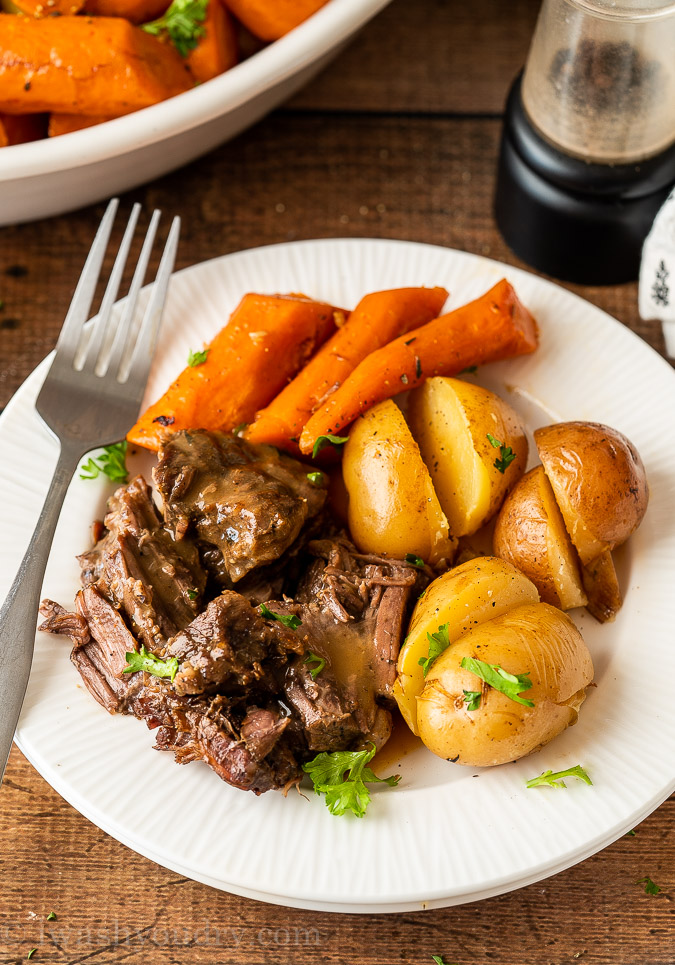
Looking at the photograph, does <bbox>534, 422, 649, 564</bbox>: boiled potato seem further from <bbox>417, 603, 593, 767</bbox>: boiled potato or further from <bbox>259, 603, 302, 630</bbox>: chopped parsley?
<bbox>259, 603, 302, 630</bbox>: chopped parsley

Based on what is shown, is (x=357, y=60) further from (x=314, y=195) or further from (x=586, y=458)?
(x=586, y=458)

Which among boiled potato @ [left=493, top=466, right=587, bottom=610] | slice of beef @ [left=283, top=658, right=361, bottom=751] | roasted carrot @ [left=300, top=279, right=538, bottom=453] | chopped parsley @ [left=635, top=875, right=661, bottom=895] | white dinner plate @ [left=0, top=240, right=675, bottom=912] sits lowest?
chopped parsley @ [left=635, top=875, right=661, bottom=895]

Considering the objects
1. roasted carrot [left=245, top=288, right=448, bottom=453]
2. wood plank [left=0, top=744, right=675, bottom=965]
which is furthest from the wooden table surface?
roasted carrot [left=245, top=288, right=448, bottom=453]

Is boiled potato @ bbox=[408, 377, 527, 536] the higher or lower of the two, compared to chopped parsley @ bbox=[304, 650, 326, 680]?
higher

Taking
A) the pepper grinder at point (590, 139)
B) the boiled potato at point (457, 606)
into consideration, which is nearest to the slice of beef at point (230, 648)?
the boiled potato at point (457, 606)

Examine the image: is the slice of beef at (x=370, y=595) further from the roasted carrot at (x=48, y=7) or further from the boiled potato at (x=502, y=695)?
the roasted carrot at (x=48, y=7)

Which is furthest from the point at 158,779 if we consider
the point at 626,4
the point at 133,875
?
the point at 626,4

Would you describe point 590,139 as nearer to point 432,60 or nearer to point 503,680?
point 432,60

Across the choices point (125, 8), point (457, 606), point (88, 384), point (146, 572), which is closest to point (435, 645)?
point (457, 606)
